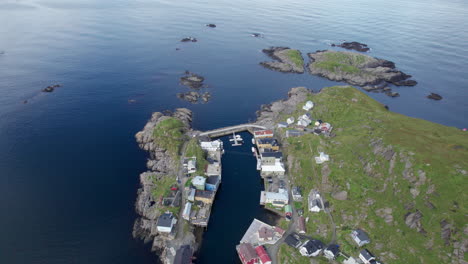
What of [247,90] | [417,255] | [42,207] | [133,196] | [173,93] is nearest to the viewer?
[417,255]

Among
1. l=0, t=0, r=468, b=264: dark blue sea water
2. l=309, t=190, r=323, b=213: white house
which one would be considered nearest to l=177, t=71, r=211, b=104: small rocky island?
l=0, t=0, r=468, b=264: dark blue sea water

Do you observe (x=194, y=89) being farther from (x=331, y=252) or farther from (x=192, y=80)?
(x=331, y=252)

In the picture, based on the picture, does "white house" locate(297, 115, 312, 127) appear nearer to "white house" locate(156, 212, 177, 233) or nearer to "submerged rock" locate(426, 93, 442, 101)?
"white house" locate(156, 212, 177, 233)

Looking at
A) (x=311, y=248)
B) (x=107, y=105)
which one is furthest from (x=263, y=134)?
(x=107, y=105)

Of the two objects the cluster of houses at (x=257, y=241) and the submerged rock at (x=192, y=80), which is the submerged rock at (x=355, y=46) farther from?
the cluster of houses at (x=257, y=241)

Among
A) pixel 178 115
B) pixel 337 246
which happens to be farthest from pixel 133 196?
pixel 337 246

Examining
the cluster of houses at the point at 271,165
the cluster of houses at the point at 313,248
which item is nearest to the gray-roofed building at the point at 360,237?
the cluster of houses at the point at 313,248

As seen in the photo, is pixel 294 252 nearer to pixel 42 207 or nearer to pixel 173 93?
pixel 42 207
